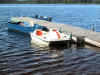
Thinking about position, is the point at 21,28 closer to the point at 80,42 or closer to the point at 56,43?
the point at 56,43

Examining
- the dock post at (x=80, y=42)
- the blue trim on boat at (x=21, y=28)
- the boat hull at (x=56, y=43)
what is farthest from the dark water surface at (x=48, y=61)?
the blue trim on boat at (x=21, y=28)

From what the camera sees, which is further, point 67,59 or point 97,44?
point 97,44

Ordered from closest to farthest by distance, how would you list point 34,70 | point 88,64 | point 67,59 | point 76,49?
point 34,70
point 88,64
point 67,59
point 76,49

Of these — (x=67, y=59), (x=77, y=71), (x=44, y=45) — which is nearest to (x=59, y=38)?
(x=44, y=45)

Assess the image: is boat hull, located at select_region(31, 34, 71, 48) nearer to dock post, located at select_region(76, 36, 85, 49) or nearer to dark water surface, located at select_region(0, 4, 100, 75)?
dark water surface, located at select_region(0, 4, 100, 75)

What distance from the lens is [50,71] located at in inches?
608

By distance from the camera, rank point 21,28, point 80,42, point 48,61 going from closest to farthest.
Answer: point 48,61
point 80,42
point 21,28

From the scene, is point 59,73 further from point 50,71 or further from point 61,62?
point 61,62

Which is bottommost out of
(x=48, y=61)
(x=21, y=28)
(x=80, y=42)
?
(x=21, y=28)

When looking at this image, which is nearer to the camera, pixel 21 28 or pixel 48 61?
pixel 48 61

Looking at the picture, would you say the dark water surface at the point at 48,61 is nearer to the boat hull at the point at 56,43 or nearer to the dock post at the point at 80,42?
the boat hull at the point at 56,43

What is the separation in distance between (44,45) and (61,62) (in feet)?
19.0

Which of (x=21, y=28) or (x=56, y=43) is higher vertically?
(x=56, y=43)

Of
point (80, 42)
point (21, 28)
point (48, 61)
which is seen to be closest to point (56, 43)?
point (80, 42)
